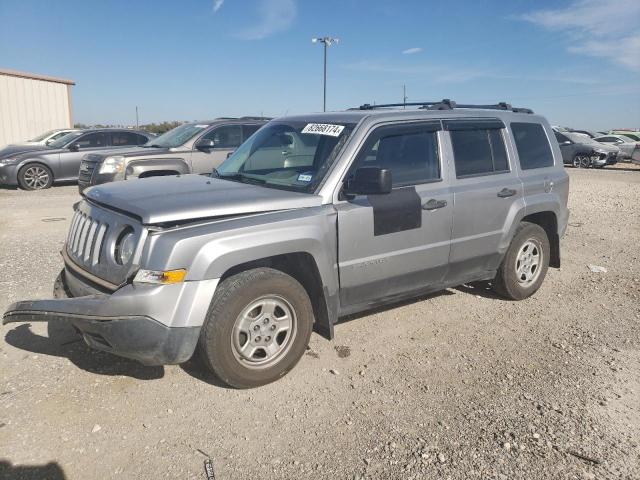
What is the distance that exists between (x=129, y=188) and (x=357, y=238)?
1732mm

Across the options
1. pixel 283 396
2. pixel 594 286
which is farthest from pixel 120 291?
pixel 594 286

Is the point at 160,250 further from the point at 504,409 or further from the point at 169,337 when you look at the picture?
the point at 504,409

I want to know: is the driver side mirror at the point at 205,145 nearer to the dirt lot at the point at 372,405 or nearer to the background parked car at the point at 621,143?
the dirt lot at the point at 372,405

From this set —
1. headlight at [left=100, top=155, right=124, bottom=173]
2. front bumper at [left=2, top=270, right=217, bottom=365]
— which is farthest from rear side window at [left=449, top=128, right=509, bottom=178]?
headlight at [left=100, top=155, right=124, bottom=173]

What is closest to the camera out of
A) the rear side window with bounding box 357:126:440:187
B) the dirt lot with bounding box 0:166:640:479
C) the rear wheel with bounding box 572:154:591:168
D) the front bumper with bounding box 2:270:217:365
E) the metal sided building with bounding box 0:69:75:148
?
the dirt lot with bounding box 0:166:640:479

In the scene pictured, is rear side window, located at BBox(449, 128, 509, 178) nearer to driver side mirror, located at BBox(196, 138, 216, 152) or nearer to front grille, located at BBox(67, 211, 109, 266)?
front grille, located at BBox(67, 211, 109, 266)

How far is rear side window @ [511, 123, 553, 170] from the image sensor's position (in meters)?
5.13

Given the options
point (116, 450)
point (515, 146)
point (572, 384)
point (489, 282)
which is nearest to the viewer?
point (116, 450)

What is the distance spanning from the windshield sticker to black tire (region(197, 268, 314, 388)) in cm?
128

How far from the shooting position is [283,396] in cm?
346

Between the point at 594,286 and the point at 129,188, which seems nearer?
the point at 129,188

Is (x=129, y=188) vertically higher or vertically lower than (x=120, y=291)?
higher

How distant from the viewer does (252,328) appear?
3.42 m

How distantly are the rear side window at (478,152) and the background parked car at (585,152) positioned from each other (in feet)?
62.3
